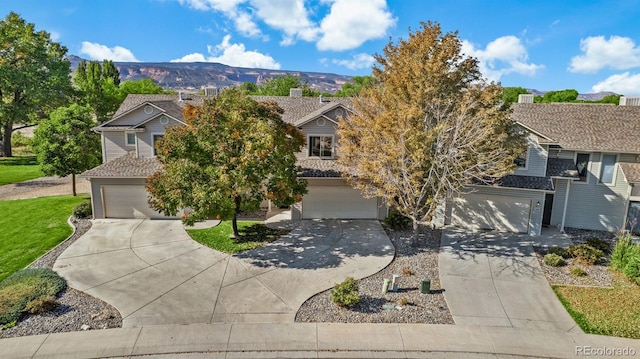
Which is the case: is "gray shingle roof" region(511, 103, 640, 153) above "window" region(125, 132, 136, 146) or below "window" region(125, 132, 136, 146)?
above

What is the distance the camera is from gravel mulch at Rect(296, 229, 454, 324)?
11422 millimetres

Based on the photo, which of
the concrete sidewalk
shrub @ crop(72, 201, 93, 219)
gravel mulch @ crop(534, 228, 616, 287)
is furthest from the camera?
shrub @ crop(72, 201, 93, 219)

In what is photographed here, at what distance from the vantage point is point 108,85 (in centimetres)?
5191

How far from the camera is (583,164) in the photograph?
64.9 ft

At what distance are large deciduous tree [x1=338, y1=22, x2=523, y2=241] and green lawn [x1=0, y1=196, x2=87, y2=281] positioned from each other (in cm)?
1430

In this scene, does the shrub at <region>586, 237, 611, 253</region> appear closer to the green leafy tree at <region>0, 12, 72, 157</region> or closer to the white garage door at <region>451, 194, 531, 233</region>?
the white garage door at <region>451, 194, 531, 233</region>

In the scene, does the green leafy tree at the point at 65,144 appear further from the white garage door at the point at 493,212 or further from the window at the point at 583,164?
the window at the point at 583,164

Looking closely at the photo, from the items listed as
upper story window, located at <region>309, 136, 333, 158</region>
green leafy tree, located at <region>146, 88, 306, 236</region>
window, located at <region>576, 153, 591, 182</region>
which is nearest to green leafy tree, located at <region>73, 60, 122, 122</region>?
upper story window, located at <region>309, 136, 333, 158</region>

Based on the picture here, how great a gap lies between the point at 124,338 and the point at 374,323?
7214mm

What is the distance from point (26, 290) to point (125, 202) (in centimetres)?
870

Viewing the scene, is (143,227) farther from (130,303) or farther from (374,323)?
(374,323)

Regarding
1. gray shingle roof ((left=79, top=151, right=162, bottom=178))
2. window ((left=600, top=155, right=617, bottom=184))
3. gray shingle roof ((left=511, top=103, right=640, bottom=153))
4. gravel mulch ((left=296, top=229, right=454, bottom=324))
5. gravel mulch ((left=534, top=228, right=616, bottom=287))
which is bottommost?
gravel mulch ((left=296, top=229, right=454, bottom=324))

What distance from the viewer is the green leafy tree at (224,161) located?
48.5ft

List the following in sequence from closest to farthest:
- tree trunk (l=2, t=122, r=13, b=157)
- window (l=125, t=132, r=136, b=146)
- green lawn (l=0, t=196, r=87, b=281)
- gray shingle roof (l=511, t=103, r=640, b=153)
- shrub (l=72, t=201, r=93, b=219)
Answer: green lawn (l=0, t=196, r=87, b=281) < gray shingle roof (l=511, t=103, r=640, b=153) < shrub (l=72, t=201, r=93, b=219) < window (l=125, t=132, r=136, b=146) < tree trunk (l=2, t=122, r=13, b=157)
